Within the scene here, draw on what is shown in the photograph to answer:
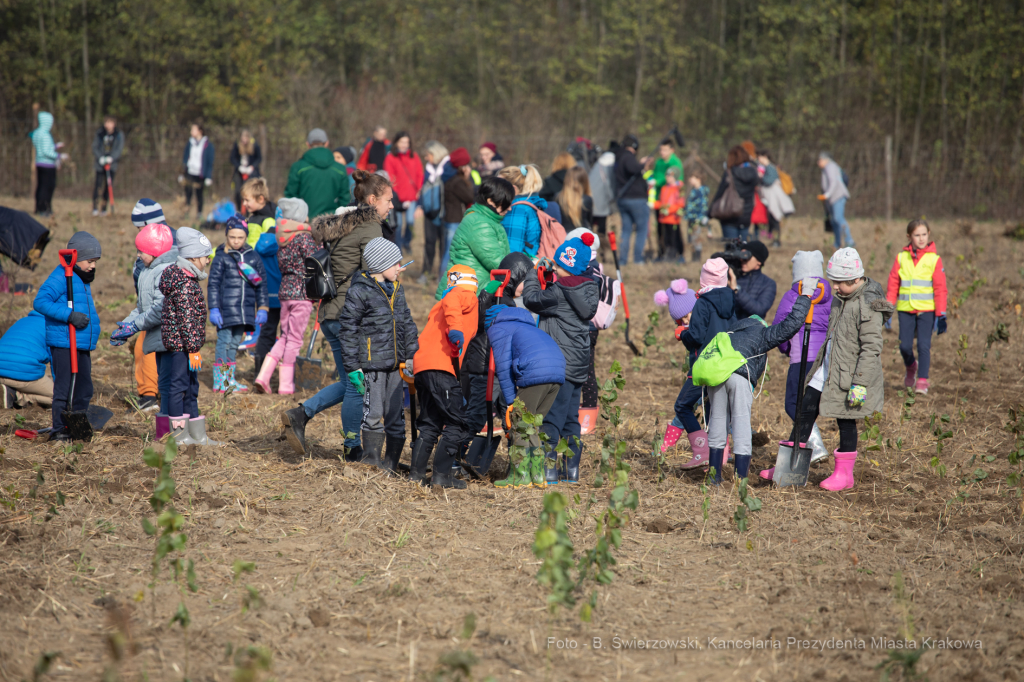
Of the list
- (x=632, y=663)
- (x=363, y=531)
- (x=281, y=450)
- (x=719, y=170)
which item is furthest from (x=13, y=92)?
(x=632, y=663)

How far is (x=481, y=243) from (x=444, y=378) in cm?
140

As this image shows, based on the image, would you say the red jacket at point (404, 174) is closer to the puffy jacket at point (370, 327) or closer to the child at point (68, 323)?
the child at point (68, 323)

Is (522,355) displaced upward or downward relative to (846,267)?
downward

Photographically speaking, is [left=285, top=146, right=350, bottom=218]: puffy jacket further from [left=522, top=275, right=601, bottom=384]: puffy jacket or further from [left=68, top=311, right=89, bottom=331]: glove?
[left=522, top=275, right=601, bottom=384]: puffy jacket

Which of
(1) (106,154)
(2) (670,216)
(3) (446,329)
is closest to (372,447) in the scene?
(3) (446,329)

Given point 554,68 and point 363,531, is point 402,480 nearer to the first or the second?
point 363,531

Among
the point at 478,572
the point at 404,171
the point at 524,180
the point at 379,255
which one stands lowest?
the point at 478,572

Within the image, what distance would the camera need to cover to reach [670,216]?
15.2m

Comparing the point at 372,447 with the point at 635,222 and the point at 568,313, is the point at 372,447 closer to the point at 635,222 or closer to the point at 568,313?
the point at 568,313

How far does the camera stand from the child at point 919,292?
8.30 metres

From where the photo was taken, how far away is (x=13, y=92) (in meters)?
26.8

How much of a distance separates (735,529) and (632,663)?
1645mm

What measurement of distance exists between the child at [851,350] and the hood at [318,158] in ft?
21.7

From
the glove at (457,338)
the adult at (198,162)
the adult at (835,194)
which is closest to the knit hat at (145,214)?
the glove at (457,338)
